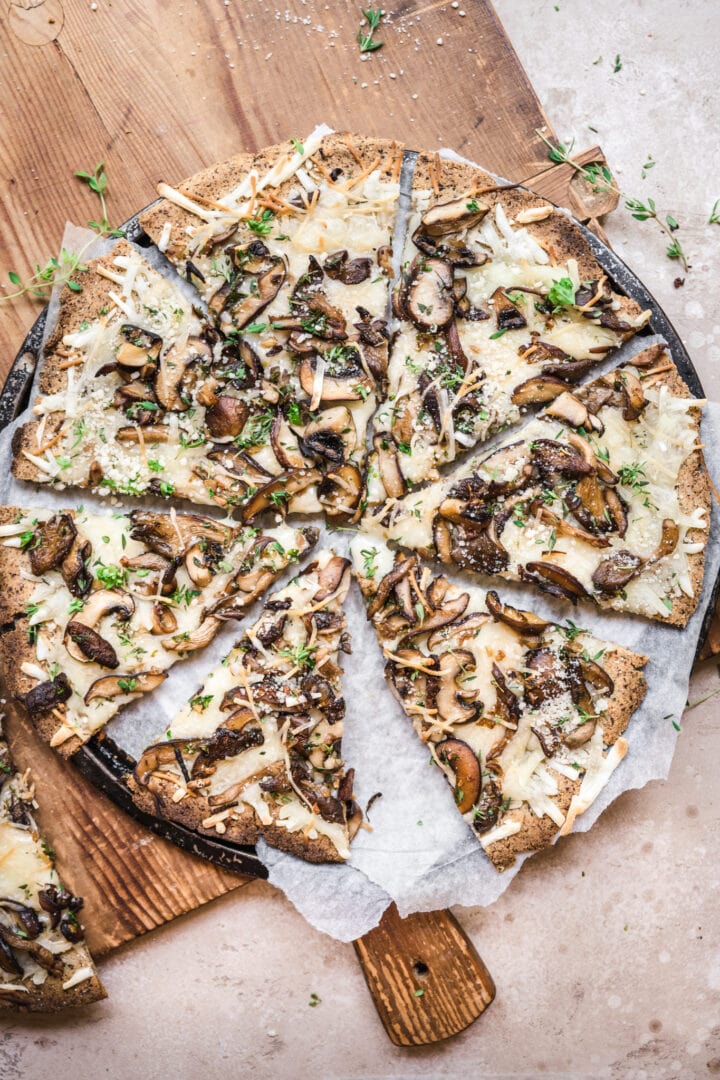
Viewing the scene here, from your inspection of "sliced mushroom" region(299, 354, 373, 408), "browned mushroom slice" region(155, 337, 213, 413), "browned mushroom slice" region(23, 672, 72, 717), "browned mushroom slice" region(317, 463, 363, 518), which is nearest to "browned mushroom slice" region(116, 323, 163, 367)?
"browned mushroom slice" region(155, 337, 213, 413)

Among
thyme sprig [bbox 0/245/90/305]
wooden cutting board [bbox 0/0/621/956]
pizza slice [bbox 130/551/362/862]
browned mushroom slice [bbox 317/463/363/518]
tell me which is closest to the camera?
pizza slice [bbox 130/551/362/862]

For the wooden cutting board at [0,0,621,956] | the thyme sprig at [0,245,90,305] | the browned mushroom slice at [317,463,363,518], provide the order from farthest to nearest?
the wooden cutting board at [0,0,621,956]
the browned mushroom slice at [317,463,363,518]
the thyme sprig at [0,245,90,305]

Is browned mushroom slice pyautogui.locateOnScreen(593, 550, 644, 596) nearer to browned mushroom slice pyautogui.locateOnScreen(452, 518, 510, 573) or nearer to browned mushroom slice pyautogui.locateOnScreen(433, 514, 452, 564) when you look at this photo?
browned mushroom slice pyautogui.locateOnScreen(452, 518, 510, 573)

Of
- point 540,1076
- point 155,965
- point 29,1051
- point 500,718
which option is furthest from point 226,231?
point 540,1076

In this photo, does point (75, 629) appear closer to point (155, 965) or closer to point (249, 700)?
point (249, 700)

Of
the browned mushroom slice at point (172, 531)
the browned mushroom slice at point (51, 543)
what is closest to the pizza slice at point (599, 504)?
the browned mushroom slice at point (172, 531)

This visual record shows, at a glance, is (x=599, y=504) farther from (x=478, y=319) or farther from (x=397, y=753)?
(x=397, y=753)

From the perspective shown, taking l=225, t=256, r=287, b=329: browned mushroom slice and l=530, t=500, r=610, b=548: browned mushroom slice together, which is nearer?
l=530, t=500, r=610, b=548: browned mushroom slice
